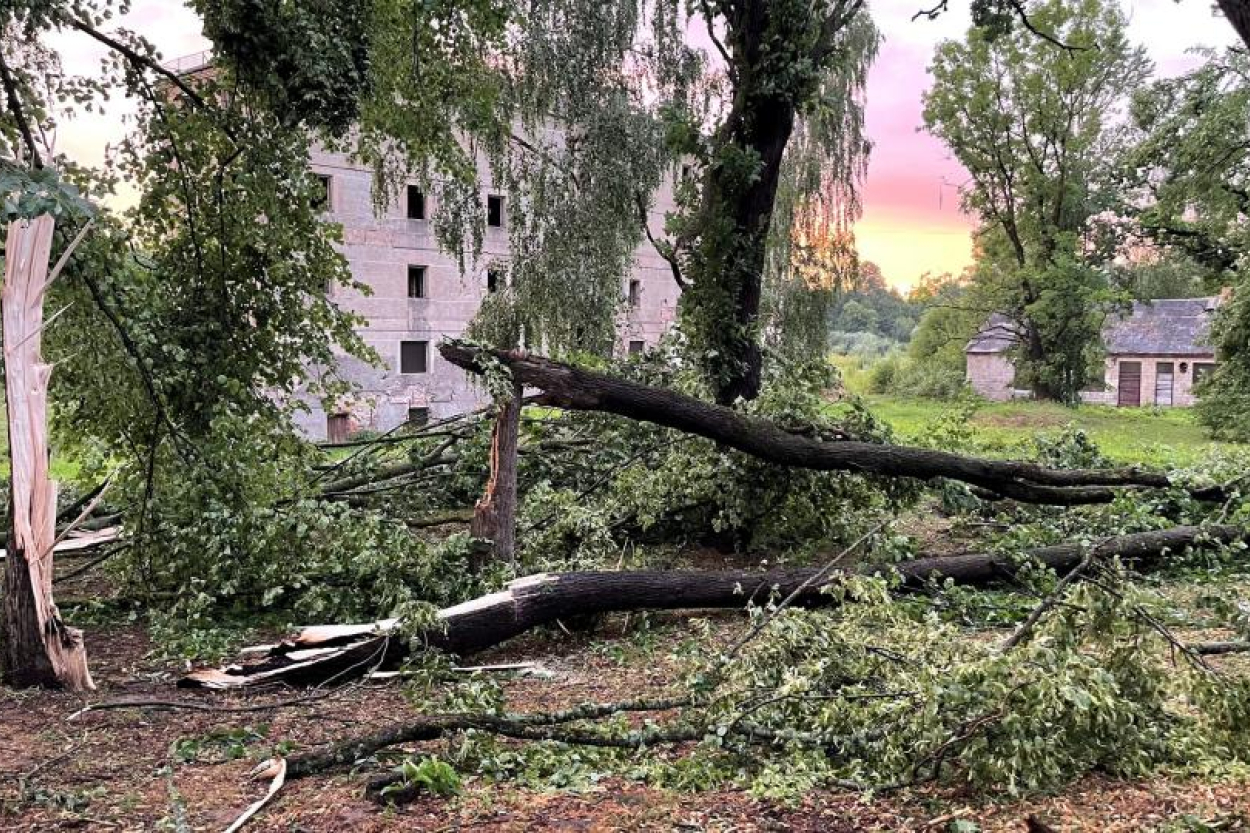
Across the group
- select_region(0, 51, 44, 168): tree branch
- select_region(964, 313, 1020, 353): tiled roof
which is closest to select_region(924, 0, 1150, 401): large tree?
select_region(964, 313, 1020, 353): tiled roof

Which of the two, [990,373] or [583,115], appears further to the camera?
[990,373]

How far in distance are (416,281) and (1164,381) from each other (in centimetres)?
2631

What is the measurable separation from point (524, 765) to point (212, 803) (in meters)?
1.04

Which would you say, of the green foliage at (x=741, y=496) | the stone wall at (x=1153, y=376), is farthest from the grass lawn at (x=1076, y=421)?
the green foliage at (x=741, y=496)

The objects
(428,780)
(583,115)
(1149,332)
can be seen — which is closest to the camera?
(428,780)

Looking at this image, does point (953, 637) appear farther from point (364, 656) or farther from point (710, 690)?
point (364, 656)

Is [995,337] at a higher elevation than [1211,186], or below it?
below

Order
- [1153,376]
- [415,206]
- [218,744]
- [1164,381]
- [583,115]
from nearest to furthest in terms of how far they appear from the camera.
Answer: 1. [218,744]
2. [583,115]
3. [415,206]
4. [1164,381]
5. [1153,376]

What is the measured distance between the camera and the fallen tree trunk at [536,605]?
4617 mm

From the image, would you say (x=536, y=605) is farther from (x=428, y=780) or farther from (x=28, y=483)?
(x=28, y=483)

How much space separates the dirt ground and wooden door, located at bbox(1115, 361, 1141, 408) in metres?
34.4

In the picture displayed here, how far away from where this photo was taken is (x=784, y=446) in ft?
21.6

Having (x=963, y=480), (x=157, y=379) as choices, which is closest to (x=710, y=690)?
(x=963, y=480)

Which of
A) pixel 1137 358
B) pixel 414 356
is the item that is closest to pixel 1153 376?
pixel 1137 358
